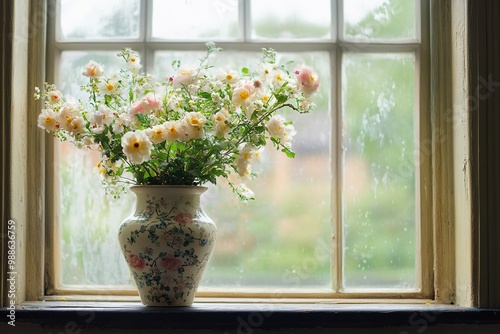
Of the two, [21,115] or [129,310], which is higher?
[21,115]

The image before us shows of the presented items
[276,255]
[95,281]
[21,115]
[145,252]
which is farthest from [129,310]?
[21,115]

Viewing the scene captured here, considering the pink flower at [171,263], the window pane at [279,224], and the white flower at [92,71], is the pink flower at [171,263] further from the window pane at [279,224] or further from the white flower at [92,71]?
the white flower at [92,71]

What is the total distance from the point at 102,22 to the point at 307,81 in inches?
26.6

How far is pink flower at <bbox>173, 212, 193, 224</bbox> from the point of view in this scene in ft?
5.55

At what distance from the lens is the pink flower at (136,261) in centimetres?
168

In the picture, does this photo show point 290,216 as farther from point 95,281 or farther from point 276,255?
point 95,281

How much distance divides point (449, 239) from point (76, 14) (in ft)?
3.82

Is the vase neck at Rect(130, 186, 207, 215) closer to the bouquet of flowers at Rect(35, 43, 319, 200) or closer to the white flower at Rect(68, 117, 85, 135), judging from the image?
the bouquet of flowers at Rect(35, 43, 319, 200)

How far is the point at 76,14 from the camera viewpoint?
203 cm

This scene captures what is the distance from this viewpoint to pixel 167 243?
5.48ft

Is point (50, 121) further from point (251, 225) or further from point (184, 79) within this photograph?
point (251, 225)

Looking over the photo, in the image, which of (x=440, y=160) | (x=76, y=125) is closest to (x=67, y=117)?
(x=76, y=125)

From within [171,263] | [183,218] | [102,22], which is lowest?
[171,263]

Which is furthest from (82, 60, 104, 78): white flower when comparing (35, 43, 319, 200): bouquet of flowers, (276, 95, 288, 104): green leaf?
(276, 95, 288, 104): green leaf
